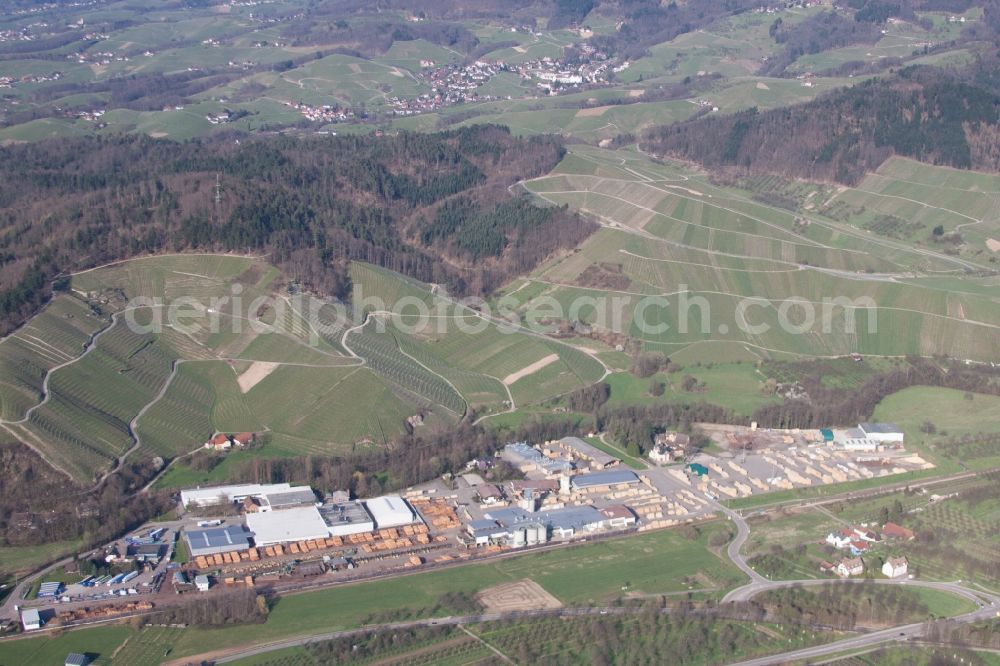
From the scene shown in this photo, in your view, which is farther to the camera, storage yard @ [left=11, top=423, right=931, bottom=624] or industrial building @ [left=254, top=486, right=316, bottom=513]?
industrial building @ [left=254, top=486, right=316, bottom=513]

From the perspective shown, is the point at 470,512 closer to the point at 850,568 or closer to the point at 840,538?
the point at 840,538

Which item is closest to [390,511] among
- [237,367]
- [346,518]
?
[346,518]

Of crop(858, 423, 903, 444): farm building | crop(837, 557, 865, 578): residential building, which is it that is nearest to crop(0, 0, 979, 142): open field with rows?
crop(858, 423, 903, 444): farm building

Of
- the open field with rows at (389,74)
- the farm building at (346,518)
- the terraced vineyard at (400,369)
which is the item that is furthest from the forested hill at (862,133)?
the farm building at (346,518)

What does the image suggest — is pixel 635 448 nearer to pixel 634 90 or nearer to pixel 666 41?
pixel 634 90

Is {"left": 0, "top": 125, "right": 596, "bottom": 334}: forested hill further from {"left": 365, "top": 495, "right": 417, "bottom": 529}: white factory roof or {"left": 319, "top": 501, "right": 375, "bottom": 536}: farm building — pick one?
{"left": 365, "top": 495, "right": 417, "bottom": 529}: white factory roof
